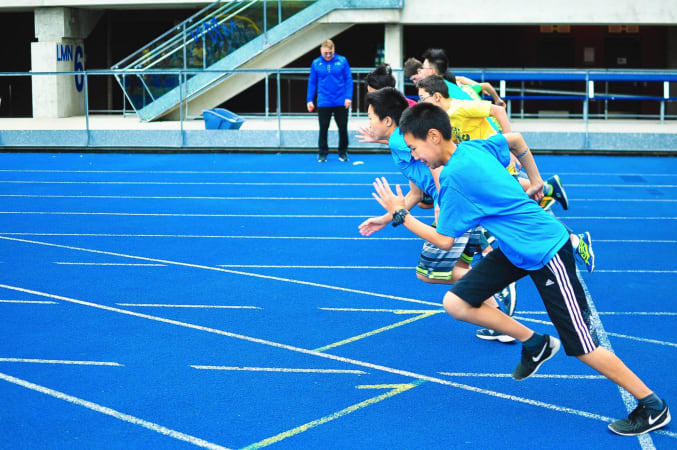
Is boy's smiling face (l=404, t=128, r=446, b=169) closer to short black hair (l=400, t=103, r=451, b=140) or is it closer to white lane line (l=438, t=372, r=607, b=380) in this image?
short black hair (l=400, t=103, r=451, b=140)

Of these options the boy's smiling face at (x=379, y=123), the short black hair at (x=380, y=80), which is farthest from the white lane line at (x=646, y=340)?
the short black hair at (x=380, y=80)

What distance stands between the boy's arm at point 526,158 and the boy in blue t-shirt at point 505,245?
123cm

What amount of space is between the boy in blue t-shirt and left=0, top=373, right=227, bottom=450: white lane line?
1.51 m

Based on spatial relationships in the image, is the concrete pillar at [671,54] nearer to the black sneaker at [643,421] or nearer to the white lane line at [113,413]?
the black sneaker at [643,421]

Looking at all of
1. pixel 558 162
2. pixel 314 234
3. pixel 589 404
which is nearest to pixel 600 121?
pixel 558 162

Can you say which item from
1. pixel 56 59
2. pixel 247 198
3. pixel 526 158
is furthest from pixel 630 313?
pixel 56 59

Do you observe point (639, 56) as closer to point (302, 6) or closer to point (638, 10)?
point (638, 10)

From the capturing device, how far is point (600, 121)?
23219mm

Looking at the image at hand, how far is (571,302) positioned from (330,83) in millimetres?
12531

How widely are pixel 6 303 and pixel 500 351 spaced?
13.1 feet

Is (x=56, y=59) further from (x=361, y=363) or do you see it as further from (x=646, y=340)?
(x=646, y=340)

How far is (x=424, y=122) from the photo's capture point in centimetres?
508

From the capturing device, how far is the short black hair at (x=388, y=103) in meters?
6.70

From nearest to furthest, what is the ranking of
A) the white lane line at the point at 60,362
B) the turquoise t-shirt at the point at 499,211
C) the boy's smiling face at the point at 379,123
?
the turquoise t-shirt at the point at 499,211, the white lane line at the point at 60,362, the boy's smiling face at the point at 379,123
